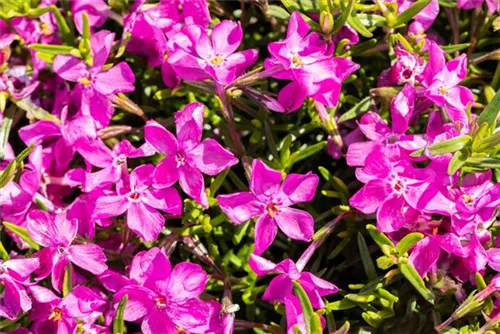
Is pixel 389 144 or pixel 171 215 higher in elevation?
pixel 389 144

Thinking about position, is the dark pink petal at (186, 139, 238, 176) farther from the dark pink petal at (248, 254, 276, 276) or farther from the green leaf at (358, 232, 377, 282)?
the green leaf at (358, 232, 377, 282)

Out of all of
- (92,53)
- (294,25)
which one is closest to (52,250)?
(92,53)

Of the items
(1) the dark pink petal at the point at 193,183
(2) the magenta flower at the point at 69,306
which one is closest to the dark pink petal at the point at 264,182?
(1) the dark pink petal at the point at 193,183

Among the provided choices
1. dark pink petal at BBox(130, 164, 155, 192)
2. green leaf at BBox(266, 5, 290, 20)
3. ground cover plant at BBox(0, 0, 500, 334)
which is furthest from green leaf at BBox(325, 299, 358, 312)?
green leaf at BBox(266, 5, 290, 20)

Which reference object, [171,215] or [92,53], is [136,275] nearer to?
[171,215]

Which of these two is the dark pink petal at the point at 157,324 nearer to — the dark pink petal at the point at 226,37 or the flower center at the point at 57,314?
the flower center at the point at 57,314

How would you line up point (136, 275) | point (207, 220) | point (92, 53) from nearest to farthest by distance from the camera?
point (136, 275) < point (207, 220) < point (92, 53)

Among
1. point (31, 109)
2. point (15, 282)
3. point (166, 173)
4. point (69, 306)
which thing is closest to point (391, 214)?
point (166, 173)

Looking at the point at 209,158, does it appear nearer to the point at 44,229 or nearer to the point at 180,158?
the point at 180,158
